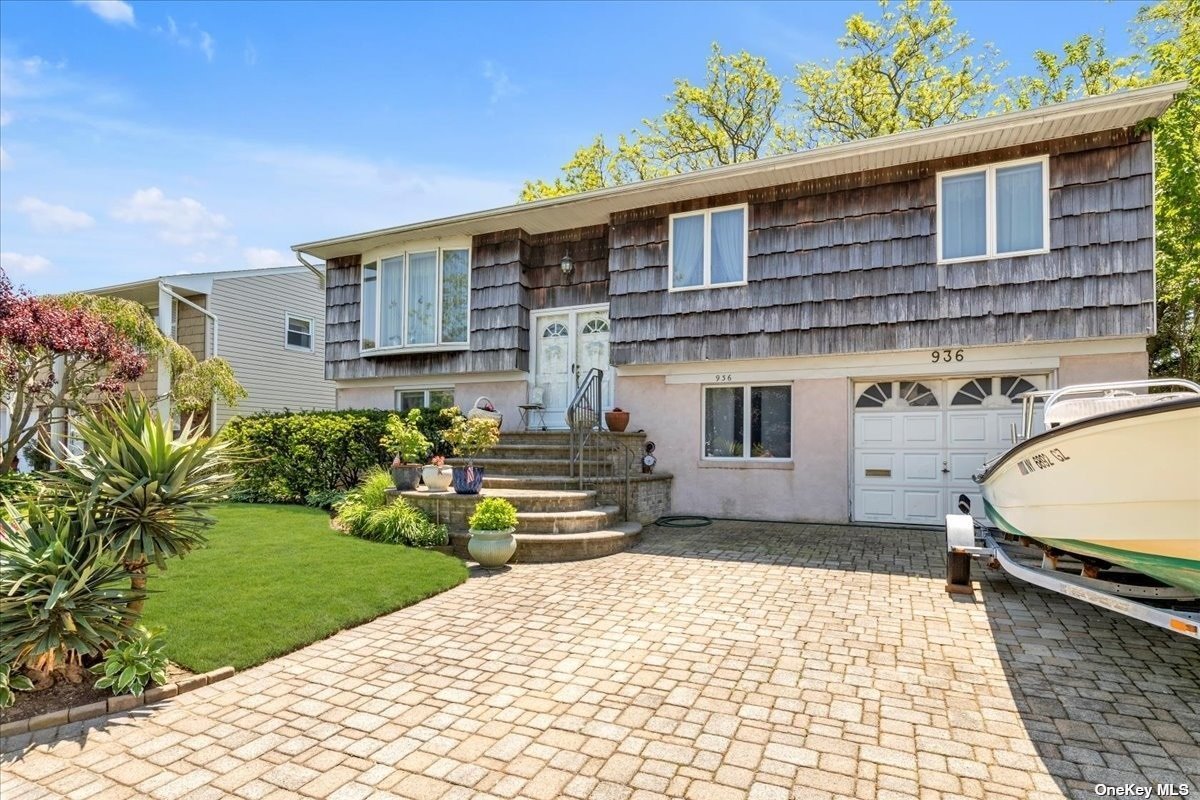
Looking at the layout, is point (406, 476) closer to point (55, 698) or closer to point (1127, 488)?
point (55, 698)

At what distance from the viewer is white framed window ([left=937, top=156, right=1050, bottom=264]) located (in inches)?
308

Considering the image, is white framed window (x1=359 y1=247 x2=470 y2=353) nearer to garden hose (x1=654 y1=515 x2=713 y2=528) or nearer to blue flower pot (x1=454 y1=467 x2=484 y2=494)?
blue flower pot (x1=454 y1=467 x2=484 y2=494)

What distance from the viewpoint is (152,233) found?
594 inches

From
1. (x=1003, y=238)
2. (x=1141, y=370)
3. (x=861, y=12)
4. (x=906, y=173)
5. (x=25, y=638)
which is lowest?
(x=25, y=638)

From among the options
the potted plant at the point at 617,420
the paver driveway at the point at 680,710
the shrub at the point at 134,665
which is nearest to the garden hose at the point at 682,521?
the potted plant at the point at 617,420

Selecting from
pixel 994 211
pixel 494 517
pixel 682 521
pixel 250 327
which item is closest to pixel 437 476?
pixel 494 517

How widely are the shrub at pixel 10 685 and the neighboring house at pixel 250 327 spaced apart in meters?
12.8

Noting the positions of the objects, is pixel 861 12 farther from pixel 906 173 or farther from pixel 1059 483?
pixel 1059 483

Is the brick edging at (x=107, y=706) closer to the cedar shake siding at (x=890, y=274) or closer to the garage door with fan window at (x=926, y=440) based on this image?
the cedar shake siding at (x=890, y=274)

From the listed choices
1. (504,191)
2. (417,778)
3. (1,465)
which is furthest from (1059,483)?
(504,191)

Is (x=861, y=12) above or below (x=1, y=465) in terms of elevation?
above

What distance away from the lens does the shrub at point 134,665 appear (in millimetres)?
3436

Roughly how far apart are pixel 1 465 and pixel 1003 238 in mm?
15167

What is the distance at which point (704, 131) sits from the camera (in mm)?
21609
